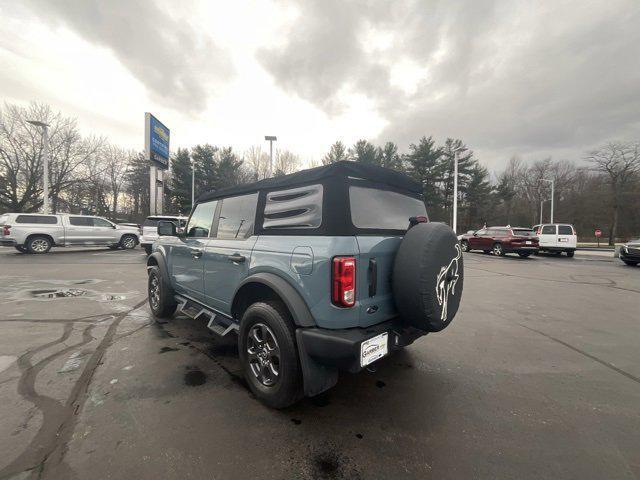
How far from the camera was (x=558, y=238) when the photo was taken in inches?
645

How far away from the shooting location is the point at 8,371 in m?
2.89

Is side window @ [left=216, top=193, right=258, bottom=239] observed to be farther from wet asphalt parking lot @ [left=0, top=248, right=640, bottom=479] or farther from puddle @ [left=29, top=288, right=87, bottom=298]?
puddle @ [left=29, top=288, right=87, bottom=298]

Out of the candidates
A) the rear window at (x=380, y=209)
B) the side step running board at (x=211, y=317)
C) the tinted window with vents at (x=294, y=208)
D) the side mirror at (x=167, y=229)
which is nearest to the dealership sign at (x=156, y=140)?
the side mirror at (x=167, y=229)

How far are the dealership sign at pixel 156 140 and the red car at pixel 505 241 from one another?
23063 millimetres

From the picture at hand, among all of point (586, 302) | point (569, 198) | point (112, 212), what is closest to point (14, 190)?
point (112, 212)

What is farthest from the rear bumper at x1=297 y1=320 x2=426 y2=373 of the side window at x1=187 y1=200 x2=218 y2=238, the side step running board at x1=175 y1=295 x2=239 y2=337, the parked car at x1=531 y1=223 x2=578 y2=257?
the parked car at x1=531 y1=223 x2=578 y2=257

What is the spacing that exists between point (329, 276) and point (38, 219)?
57.5 feet

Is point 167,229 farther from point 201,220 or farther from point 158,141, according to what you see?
point 158,141

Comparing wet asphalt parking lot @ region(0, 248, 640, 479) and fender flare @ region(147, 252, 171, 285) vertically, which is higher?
fender flare @ region(147, 252, 171, 285)

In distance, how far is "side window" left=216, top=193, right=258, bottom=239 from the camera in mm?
2967

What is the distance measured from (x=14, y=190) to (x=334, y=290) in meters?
36.9

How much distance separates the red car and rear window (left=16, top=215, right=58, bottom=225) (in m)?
21.1

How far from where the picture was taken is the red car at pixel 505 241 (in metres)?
15.0

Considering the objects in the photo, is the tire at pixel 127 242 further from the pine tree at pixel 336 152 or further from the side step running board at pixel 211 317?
the pine tree at pixel 336 152
